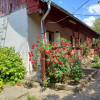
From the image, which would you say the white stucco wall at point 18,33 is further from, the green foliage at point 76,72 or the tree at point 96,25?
the tree at point 96,25

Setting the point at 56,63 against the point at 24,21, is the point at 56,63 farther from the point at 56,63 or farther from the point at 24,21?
the point at 24,21

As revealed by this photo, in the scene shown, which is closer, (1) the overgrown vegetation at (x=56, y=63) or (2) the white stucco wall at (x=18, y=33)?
(1) the overgrown vegetation at (x=56, y=63)

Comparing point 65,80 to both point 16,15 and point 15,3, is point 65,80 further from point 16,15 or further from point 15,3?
point 15,3

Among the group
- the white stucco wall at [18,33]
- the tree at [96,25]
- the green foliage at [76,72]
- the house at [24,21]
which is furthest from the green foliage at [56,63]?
the tree at [96,25]

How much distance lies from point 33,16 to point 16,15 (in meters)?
0.95

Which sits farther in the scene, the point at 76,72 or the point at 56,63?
the point at 76,72

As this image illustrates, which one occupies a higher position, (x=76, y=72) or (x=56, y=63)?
(x=56, y=63)

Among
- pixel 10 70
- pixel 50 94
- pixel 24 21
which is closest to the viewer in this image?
pixel 50 94

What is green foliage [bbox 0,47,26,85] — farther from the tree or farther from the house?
the tree

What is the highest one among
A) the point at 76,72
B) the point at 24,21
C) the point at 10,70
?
the point at 24,21

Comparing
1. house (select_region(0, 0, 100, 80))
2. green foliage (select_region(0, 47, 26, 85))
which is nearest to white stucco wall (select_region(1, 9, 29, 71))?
house (select_region(0, 0, 100, 80))

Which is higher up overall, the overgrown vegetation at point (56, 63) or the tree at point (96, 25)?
the tree at point (96, 25)

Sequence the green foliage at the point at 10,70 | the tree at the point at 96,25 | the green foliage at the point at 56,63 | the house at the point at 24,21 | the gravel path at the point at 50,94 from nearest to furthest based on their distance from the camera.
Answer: the gravel path at the point at 50,94 → the green foliage at the point at 56,63 → the green foliage at the point at 10,70 → the house at the point at 24,21 → the tree at the point at 96,25

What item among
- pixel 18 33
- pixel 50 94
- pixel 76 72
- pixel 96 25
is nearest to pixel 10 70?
pixel 50 94
